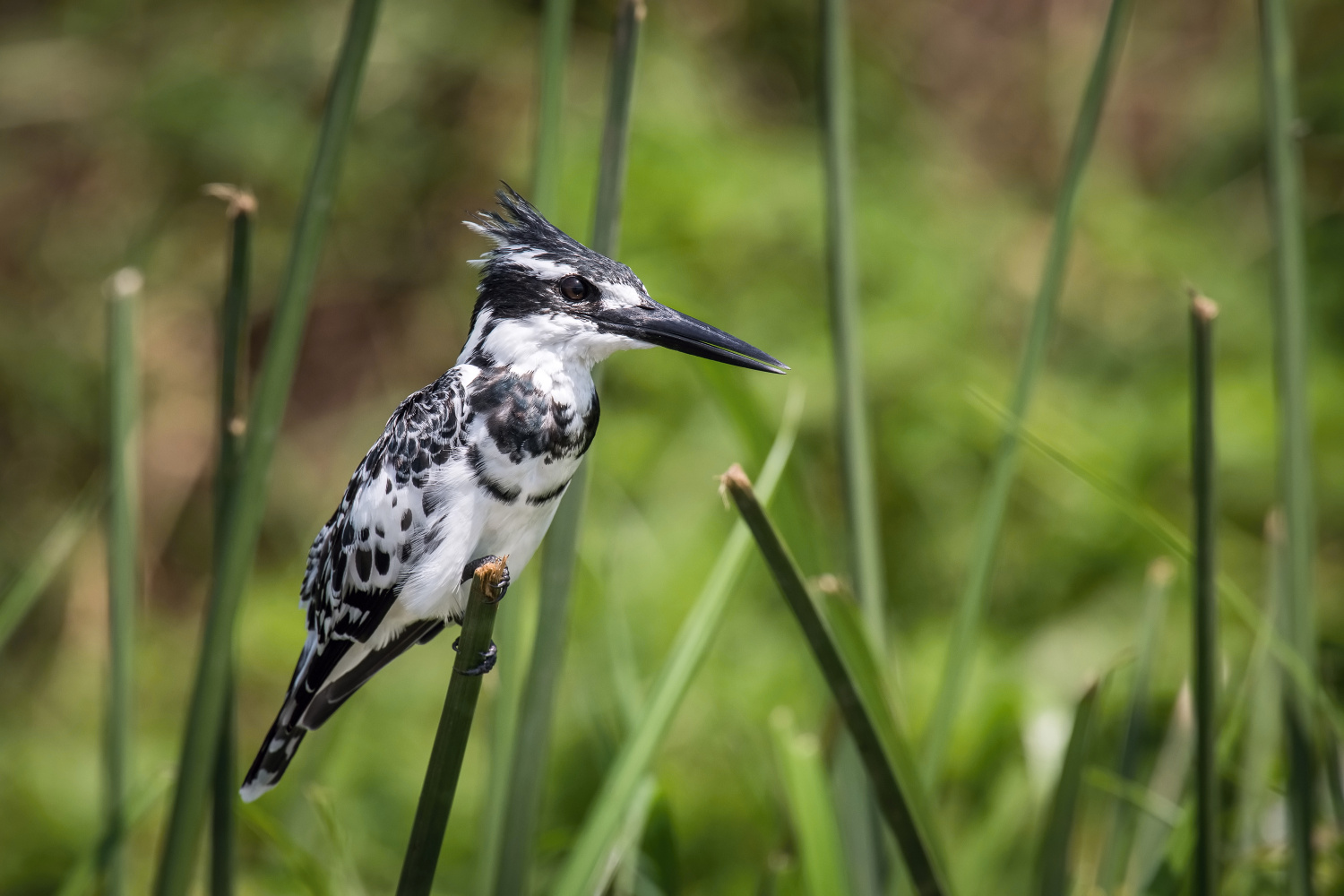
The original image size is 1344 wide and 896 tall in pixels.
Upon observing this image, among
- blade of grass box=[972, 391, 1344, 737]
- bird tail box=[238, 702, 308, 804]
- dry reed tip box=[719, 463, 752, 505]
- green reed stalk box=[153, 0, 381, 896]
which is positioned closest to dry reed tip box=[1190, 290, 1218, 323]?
blade of grass box=[972, 391, 1344, 737]

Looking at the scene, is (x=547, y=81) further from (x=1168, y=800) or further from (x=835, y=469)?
(x=835, y=469)

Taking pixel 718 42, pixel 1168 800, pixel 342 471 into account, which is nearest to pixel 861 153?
pixel 718 42

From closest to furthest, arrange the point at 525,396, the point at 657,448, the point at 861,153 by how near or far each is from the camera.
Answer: the point at 525,396, the point at 657,448, the point at 861,153

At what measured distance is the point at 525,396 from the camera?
0.75 m

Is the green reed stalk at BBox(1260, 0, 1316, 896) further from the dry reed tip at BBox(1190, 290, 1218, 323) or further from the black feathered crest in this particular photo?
the black feathered crest

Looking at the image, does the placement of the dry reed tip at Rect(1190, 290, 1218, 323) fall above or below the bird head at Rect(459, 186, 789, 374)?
above

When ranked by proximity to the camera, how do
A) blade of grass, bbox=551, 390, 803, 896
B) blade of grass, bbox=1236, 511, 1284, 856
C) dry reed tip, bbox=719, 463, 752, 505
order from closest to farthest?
dry reed tip, bbox=719, 463, 752, 505 < blade of grass, bbox=551, 390, 803, 896 < blade of grass, bbox=1236, 511, 1284, 856

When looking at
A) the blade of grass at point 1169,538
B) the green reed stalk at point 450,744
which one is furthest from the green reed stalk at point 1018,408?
the green reed stalk at point 450,744

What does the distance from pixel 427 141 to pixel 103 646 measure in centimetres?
176

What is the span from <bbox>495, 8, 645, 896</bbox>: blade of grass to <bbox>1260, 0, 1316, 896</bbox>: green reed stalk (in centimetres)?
59

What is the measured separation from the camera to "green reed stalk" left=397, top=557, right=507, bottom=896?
24.3 inches

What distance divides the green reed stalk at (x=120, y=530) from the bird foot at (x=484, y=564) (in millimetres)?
406

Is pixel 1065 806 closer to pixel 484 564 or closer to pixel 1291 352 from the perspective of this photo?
pixel 1291 352

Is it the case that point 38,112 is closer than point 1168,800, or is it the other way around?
point 1168,800
